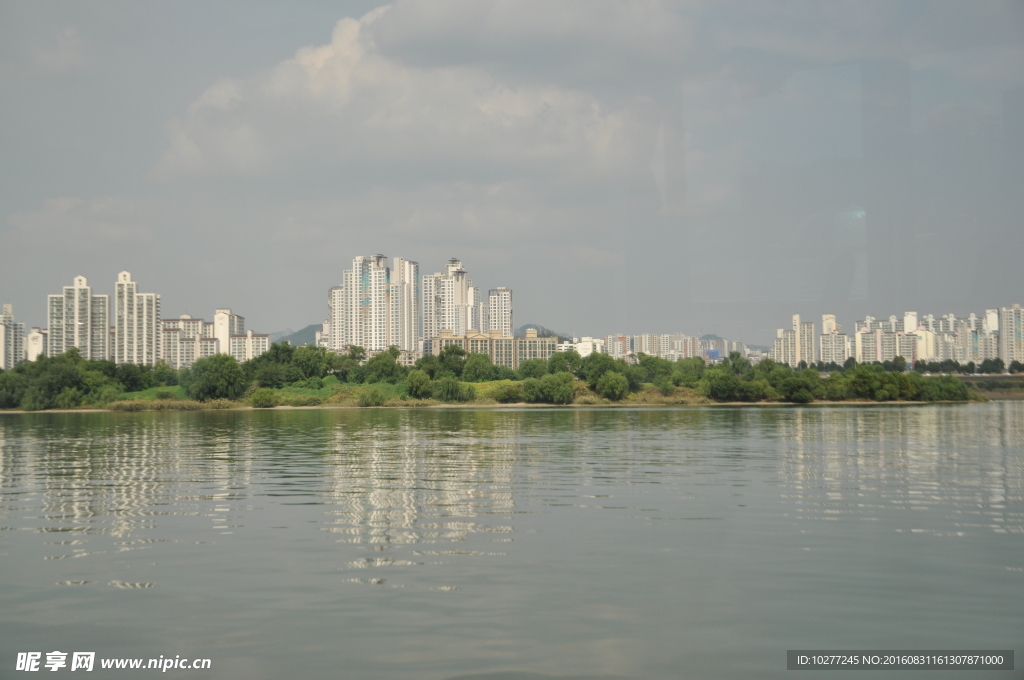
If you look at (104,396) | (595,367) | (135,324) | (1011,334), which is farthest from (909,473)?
(135,324)

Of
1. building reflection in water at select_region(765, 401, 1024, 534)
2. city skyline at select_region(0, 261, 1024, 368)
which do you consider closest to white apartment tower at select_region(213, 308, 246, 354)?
city skyline at select_region(0, 261, 1024, 368)

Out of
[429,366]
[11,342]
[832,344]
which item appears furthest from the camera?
[429,366]

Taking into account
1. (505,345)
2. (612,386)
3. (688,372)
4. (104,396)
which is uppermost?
(505,345)

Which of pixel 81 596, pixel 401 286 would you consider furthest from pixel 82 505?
pixel 401 286

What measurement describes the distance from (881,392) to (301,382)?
126 ft

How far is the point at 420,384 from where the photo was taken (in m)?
52.5

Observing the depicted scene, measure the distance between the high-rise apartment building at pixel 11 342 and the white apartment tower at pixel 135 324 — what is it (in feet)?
54.1

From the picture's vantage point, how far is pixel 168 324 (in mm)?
61375

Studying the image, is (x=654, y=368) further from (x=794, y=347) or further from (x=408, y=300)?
(x=408, y=300)

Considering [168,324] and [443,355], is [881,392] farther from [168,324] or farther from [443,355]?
[168,324]

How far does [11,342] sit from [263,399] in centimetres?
1718

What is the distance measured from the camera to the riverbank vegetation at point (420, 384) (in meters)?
44.7

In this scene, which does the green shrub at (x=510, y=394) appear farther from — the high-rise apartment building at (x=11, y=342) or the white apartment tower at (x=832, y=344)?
the high-rise apartment building at (x=11, y=342)

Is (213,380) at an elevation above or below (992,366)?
below
